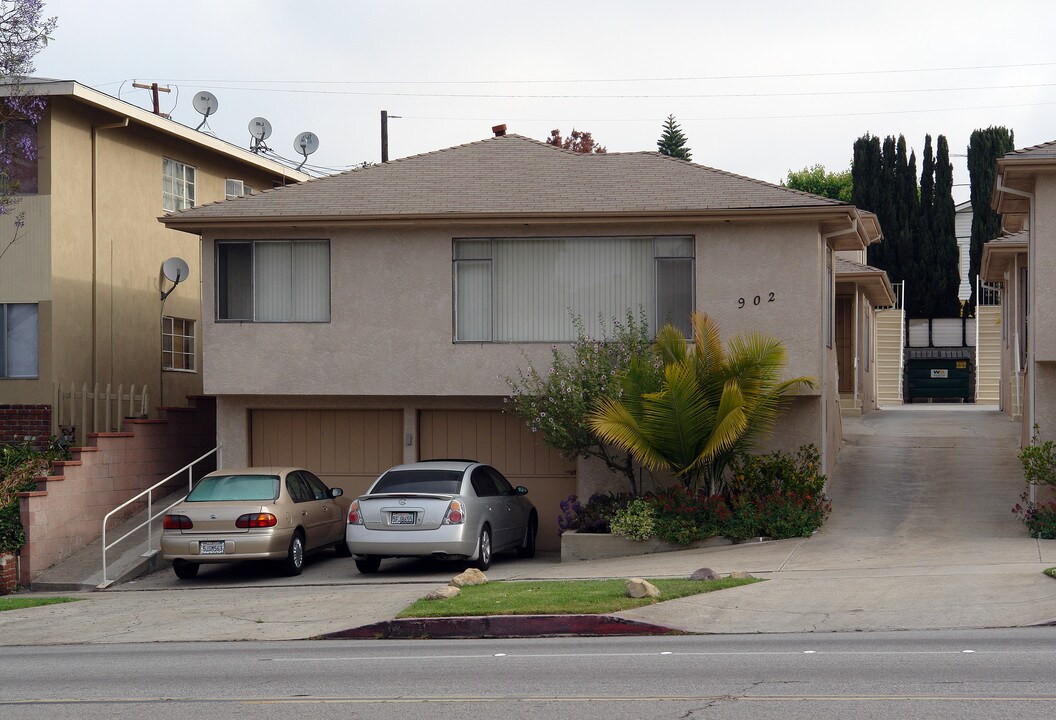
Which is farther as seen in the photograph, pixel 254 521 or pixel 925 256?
pixel 925 256

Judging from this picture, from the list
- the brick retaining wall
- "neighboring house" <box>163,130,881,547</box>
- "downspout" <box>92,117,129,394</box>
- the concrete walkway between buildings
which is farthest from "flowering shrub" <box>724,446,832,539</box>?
"downspout" <box>92,117,129,394</box>

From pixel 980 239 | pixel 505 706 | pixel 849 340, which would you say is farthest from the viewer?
pixel 980 239

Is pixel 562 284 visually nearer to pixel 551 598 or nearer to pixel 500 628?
pixel 551 598

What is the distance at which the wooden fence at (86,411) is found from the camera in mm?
21406

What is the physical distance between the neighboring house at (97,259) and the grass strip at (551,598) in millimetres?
10740

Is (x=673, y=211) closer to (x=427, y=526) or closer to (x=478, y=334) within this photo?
(x=478, y=334)

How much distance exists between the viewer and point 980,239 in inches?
1905

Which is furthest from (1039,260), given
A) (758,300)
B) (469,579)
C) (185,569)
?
(185,569)

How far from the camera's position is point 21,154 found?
70.2 feet

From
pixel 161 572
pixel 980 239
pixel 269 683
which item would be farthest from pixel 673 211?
pixel 980 239

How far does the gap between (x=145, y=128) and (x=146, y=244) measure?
223 cm

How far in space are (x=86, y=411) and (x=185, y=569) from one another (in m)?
5.17

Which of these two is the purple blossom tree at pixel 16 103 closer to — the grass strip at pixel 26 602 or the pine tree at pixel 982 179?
the grass strip at pixel 26 602

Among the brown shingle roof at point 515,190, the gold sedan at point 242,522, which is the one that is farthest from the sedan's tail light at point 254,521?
the brown shingle roof at point 515,190
